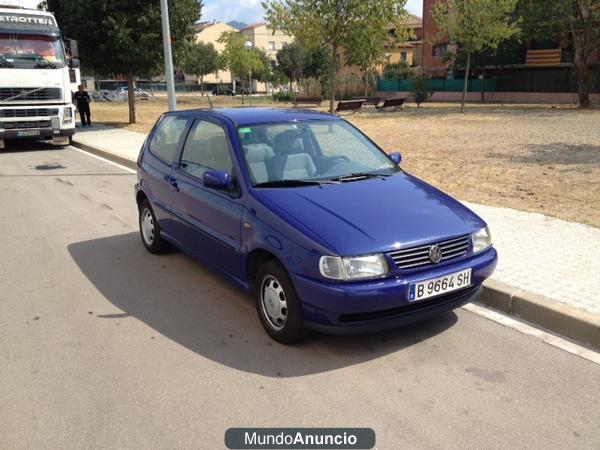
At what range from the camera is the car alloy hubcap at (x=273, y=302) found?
385cm

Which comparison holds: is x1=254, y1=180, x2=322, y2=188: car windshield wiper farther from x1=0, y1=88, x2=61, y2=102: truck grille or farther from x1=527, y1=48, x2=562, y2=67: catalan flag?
x1=527, y1=48, x2=562, y2=67: catalan flag

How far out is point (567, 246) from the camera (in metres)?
5.76

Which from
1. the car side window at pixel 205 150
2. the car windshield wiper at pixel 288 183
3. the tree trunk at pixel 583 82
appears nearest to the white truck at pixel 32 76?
the car side window at pixel 205 150

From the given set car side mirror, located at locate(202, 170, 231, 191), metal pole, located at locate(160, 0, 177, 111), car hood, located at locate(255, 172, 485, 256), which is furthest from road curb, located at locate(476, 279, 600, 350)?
metal pole, located at locate(160, 0, 177, 111)

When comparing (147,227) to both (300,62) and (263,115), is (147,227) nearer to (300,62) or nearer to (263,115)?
(263,115)

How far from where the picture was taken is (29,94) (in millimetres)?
15078

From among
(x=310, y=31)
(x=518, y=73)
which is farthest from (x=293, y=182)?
(x=518, y=73)

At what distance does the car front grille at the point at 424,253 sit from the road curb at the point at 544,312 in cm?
95

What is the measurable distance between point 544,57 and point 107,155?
40676 mm

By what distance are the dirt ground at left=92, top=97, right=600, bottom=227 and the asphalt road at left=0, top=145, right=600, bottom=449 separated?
397cm

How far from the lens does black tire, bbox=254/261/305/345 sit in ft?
12.1

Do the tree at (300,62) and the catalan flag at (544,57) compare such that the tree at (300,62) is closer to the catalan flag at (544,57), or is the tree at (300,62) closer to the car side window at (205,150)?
the catalan flag at (544,57)

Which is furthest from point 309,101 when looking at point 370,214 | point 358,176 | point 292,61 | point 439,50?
point 370,214

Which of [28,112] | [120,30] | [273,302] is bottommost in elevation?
[273,302]
